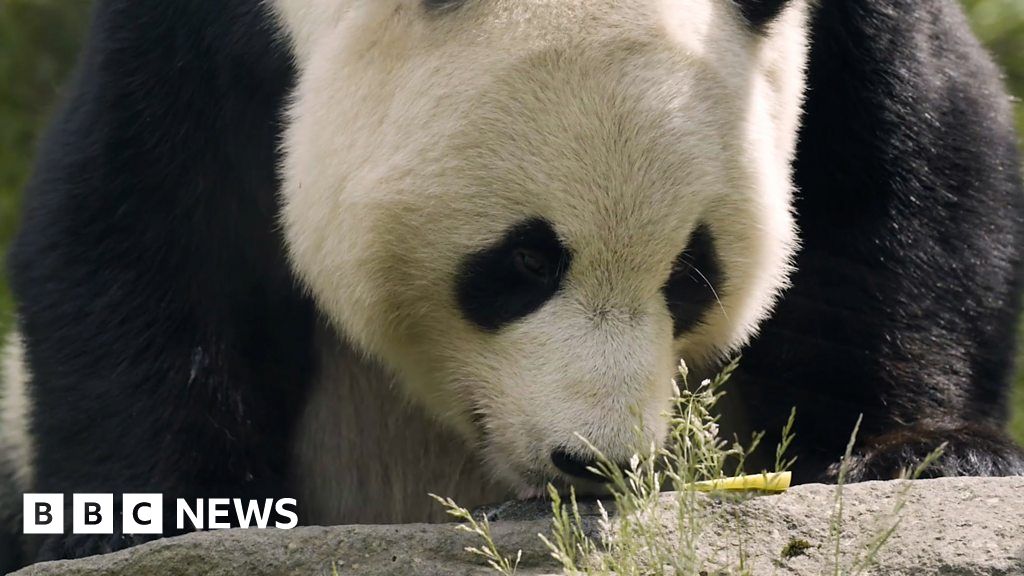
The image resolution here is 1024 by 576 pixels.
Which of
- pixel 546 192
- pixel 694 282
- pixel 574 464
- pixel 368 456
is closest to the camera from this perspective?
pixel 574 464

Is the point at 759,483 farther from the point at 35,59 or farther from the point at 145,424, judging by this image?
the point at 35,59

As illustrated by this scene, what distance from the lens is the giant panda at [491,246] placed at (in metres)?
3.69

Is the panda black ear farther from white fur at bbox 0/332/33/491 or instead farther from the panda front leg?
white fur at bbox 0/332/33/491

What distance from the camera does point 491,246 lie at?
374cm

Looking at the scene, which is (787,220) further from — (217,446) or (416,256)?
(217,446)

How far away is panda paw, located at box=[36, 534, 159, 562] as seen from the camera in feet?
13.9

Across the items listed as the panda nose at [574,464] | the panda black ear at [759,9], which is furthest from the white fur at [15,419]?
the panda black ear at [759,9]

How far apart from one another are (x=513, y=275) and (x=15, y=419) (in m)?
2.29

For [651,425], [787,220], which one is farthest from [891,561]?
[787,220]

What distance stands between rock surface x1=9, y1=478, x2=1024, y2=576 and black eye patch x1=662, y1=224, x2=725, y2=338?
59cm

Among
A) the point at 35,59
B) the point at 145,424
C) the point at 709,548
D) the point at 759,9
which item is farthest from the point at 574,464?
the point at 35,59

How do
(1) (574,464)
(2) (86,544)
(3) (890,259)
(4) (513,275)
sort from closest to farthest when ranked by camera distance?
(1) (574,464) < (4) (513,275) < (2) (86,544) < (3) (890,259)

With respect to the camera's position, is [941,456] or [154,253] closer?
[154,253]

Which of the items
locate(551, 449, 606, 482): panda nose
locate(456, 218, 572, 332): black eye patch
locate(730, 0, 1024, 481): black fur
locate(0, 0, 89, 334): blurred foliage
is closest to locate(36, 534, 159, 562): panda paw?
locate(456, 218, 572, 332): black eye patch
